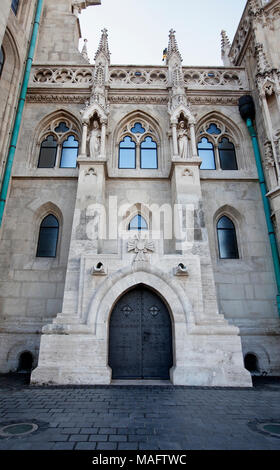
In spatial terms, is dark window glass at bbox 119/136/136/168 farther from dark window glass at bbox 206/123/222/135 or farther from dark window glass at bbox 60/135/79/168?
dark window glass at bbox 206/123/222/135

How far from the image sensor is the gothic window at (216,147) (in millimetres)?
11617

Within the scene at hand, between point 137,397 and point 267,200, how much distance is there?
8145mm

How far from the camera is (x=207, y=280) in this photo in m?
8.08

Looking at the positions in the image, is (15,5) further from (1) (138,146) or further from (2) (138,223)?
(2) (138,223)

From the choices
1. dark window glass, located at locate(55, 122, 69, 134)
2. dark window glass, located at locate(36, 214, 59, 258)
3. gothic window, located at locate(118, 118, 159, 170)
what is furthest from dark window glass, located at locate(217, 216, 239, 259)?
dark window glass, located at locate(55, 122, 69, 134)

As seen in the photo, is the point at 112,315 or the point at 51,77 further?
the point at 51,77

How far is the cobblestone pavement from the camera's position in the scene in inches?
134

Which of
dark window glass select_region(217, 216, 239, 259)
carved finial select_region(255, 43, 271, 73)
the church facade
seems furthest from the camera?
carved finial select_region(255, 43, 271, 73)

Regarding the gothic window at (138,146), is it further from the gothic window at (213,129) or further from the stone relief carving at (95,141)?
the gothic window at (213,129)

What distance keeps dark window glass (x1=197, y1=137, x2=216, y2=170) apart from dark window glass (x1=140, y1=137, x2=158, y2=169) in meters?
1.88

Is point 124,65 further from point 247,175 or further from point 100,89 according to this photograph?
point 247,175

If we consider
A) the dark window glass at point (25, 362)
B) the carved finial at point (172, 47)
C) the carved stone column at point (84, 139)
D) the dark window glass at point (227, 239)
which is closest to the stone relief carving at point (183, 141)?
the dark window glass at point (227, 239)

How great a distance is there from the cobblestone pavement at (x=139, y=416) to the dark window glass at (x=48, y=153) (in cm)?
798
